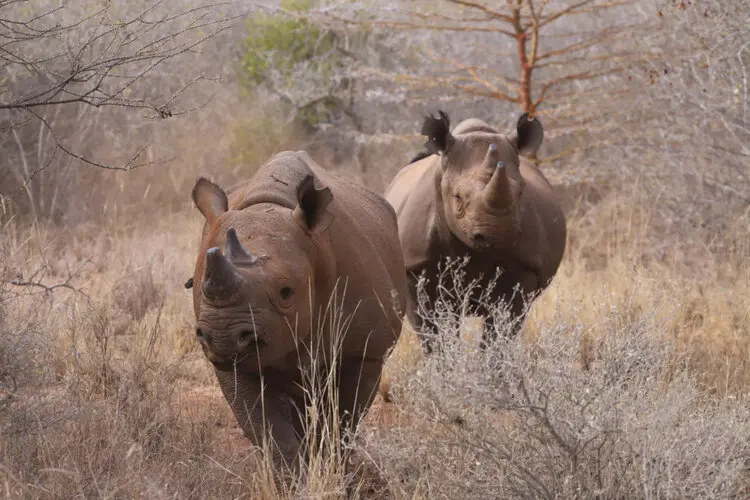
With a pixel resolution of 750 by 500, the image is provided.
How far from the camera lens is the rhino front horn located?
376cm

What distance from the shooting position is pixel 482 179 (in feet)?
21.5

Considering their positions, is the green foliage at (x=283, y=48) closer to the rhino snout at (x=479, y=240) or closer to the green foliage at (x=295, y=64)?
the green foliage at (x=295, y=64)

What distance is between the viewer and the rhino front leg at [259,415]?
447 centimetres

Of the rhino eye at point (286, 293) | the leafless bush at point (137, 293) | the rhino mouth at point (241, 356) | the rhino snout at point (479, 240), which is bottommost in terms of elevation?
the leafless bush at point (137, 293)

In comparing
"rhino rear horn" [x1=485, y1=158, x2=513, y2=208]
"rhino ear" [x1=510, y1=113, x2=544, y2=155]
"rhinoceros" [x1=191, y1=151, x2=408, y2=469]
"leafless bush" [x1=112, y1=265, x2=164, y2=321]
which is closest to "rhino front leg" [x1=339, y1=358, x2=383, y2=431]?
"rhinoceros" [x1=191, y1=151, x2=408, y2=469]

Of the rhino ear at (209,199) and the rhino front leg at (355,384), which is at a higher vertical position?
the rhino ear at (209,199)

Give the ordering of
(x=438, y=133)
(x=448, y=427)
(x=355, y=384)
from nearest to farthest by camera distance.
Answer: (x=448, y=427) < (x=355, y=384) < (x=438, y=133)

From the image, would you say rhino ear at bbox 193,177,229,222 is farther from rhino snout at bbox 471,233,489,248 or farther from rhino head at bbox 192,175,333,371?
rhino snout at bbox 471,233,489,248

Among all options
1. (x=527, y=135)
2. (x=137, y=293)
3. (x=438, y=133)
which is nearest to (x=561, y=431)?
(x=438, y=133)

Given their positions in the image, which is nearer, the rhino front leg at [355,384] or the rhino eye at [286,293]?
the rhino eye at [286,293]

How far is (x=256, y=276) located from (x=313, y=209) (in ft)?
1.72

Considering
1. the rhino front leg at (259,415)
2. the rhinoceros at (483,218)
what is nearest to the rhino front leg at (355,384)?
the rhino front leg at (259,415)

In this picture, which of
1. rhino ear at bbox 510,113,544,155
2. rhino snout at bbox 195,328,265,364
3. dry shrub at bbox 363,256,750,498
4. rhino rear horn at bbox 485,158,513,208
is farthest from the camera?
rhino ear at bbox 510,113,544,155

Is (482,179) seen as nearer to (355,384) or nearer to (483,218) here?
(483,218)
